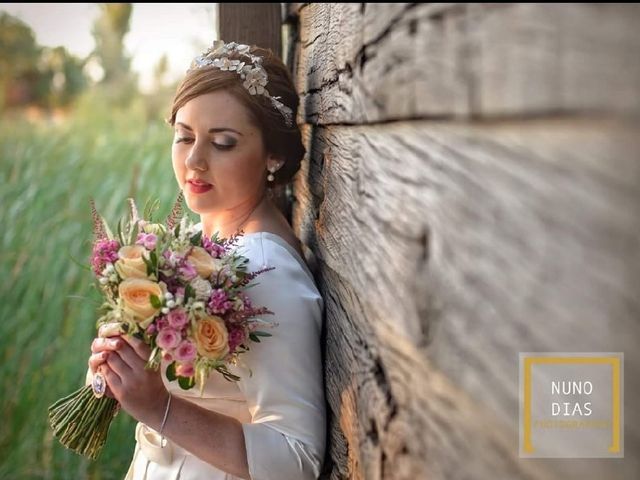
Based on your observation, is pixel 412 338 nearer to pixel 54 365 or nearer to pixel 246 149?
pixel 246 149

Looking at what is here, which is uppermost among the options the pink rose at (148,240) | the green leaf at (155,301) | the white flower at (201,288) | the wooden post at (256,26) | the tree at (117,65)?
the tree at (117,65)

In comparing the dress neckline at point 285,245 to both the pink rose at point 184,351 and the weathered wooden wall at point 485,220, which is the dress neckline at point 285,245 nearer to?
the pink rose at point 184,351

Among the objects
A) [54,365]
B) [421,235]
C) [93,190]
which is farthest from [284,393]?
[93,190]

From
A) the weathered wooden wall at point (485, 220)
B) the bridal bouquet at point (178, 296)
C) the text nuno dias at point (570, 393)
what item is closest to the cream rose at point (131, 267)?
the bridal bouquet at point (178, 296)

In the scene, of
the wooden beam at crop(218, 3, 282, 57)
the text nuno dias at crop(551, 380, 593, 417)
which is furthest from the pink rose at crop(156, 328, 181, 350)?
the wooden beam at crop(218, 3, 282, 57)

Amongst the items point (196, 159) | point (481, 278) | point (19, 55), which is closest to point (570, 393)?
point (481, 278)

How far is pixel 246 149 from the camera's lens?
2432 mm

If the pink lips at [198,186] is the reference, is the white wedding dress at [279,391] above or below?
below

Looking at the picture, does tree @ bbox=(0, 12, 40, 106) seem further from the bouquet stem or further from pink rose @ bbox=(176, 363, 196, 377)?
pink rose @ bbox=(176, 363, 196, 377)

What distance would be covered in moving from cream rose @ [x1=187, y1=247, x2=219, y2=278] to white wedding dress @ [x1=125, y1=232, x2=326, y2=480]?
152mm

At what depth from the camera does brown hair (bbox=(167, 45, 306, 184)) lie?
2424 mm

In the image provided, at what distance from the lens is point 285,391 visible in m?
1.98

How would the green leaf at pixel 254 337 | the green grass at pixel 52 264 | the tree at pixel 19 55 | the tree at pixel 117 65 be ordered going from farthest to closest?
the tree at pixel 19 55
the tree at pixel 117 65
the green grass at pixel 52 264
the green leaf at pixel 254 337

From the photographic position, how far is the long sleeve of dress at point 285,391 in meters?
1.97
